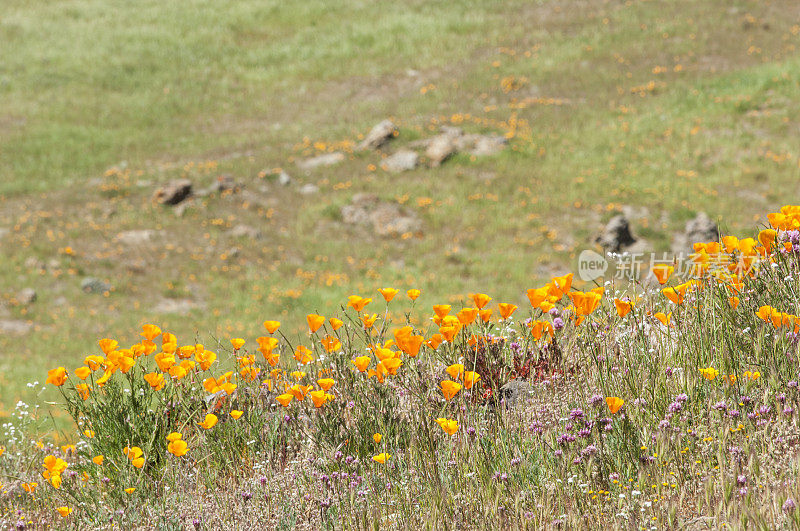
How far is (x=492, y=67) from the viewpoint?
26.2 m

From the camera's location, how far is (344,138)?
70.7 feet

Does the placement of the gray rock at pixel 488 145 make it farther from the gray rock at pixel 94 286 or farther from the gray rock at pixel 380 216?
the gray rock at pixel 94 286

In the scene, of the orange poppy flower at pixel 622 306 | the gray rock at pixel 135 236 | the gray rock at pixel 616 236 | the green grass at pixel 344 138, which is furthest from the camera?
the gray rock at pixel 135 236

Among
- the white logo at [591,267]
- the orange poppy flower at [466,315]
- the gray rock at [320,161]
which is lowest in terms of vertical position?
the gray rock at [320,161]

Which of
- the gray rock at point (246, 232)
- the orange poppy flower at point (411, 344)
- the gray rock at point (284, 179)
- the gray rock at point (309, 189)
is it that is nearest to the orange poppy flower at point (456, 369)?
the orange poppy flower at point (411, 344)

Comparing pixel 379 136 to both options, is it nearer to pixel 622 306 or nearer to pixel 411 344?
pixel 622 306

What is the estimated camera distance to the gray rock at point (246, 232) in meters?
16.4

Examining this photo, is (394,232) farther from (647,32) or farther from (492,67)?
(647,32)

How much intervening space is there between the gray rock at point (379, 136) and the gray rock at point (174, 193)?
5421 millimetres

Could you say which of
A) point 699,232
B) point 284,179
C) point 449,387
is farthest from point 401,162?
point 449,387

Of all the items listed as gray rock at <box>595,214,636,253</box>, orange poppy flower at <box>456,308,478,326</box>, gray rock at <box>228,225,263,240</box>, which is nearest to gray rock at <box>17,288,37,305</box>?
gray rock at <box>228,225,263,240</box>

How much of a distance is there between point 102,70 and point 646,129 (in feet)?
75.4

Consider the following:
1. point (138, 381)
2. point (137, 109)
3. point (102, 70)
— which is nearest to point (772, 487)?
point (138, 381)

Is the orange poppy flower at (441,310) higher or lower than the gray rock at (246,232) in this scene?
higher
